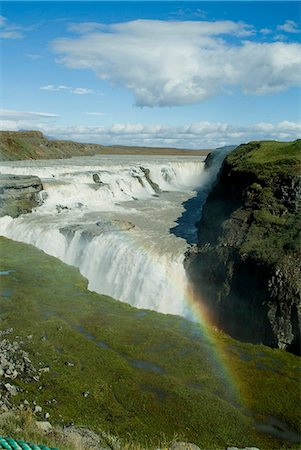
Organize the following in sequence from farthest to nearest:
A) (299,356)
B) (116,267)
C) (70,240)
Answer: (70,240), (116,267), (299,356)

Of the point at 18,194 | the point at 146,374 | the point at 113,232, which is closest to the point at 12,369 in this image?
the point at 146,374

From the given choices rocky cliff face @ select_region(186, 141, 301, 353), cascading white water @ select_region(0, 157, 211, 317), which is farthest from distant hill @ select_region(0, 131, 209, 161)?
rocky cliff face @ select_region(186, 141, 301, 353)

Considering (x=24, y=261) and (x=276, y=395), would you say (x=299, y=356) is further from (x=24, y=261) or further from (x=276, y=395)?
(x=24, y=261)

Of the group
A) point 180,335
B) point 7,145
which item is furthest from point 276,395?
point 7,145

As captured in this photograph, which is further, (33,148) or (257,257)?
(33,148)

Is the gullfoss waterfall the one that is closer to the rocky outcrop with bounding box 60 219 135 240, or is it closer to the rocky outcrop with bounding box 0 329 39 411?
the rocky outcrop with bounding box 60 219 135 240

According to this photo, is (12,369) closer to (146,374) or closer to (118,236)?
(146,374)
